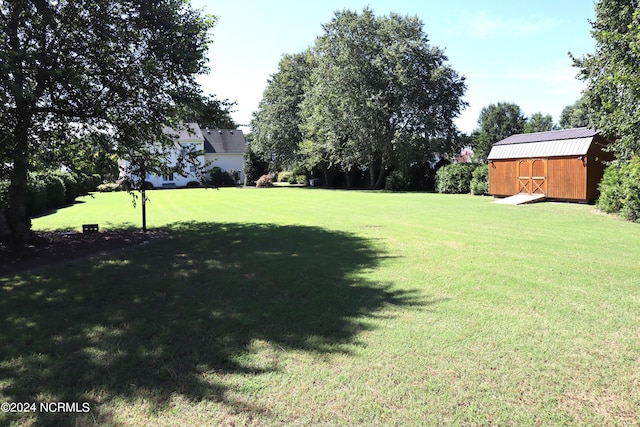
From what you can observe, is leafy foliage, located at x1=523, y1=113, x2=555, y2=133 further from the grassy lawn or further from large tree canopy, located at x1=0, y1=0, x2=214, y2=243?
large tree canopy, located at x1=0, y1=0, x2=214, y2=243

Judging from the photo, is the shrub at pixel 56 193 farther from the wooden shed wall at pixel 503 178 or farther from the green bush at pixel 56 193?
the wooden shed wall at pixel 503 178

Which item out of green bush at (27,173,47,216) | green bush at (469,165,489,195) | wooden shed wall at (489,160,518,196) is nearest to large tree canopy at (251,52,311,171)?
green bush at (469,165,489,195)

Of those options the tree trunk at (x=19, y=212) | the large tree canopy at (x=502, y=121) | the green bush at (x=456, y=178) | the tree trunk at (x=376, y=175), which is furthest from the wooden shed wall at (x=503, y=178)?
the large tree canopy at (x=502, y=121)

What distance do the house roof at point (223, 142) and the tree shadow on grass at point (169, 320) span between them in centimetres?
4901

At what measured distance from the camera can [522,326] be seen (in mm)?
4449

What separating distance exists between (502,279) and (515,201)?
1588 centimetres

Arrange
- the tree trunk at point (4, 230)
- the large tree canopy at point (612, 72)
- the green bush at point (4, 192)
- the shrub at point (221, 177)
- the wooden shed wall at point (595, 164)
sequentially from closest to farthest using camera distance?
the tree trunk at point (4, 230), the green bush at point (4, 192), the large tree canopy at point (612, 72), the wooden shed wall at point (595, 164), the shrub at point (221, 177)

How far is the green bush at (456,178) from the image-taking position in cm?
2919

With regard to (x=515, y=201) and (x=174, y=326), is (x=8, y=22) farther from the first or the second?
(x=515, y=201)

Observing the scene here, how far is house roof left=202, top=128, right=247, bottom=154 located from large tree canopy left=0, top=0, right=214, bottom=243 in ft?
151

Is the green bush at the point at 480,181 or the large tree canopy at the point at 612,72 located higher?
the large tree canopy at the point at 612,72

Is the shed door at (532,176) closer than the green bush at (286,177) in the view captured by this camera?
Yes

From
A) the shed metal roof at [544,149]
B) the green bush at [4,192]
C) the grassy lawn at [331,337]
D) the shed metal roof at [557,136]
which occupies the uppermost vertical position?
the shed metal roof at [557,136]

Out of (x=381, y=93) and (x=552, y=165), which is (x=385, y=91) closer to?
(x=381, y=93)
